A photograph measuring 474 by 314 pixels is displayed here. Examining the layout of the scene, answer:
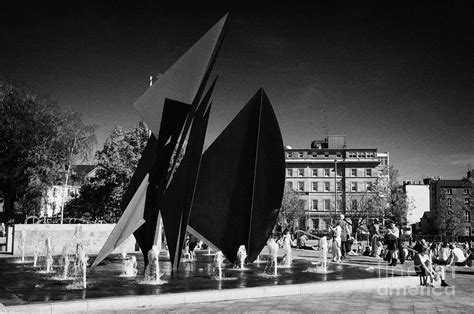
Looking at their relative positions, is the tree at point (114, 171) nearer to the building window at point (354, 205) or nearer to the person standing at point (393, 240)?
the person standing at point (393, 240)

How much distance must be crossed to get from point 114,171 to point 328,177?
199 ft

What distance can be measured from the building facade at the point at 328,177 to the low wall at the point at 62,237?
64558 mm

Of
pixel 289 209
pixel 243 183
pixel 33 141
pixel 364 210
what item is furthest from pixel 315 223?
pixel 243 183

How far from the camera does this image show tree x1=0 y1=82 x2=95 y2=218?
36.2 metres

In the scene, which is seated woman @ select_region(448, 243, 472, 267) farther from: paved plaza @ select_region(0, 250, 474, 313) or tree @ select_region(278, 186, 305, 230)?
→ tree @ select_region(278, 186, 305, 230)

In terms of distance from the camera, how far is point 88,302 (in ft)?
31.5

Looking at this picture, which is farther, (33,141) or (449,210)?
(449,210)

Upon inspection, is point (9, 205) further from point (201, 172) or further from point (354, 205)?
point (354, 205)

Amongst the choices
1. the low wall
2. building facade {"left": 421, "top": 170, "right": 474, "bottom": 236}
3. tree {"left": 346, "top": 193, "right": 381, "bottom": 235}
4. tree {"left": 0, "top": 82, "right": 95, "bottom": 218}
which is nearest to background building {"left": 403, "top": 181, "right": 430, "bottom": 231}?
building facade {"left": 421, "top": 170, "right": 474, "bottom": 236}

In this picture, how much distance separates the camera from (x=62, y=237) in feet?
89.6

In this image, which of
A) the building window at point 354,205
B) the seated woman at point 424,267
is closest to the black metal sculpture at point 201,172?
the seated woman at point 424,267

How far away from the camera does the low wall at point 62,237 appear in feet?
84.4

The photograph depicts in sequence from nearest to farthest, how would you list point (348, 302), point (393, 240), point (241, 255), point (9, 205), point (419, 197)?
point (348, 302), point (241, 255), point (393, 240), point (9, 205), point (419, 197)

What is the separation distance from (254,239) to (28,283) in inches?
295
